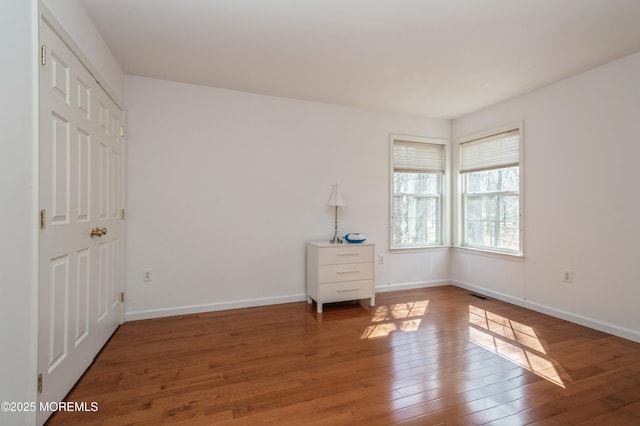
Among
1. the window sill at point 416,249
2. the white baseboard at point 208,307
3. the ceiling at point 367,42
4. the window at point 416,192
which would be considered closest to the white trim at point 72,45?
the ceiling at point 367,42

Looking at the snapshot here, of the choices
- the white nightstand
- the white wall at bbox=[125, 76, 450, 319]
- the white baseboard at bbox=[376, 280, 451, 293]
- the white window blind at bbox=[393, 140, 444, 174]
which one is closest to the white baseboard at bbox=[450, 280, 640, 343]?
the white baseboard at bbox=[376, 280, 451, 293]

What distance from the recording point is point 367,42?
2498mm

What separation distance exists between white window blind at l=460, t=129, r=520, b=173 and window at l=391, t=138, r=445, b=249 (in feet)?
1.13

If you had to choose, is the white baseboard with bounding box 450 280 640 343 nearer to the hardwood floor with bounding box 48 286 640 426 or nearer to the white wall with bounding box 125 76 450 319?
the hardwood floor with bounding box 48 286 640 426

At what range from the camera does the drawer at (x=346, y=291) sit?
3.44 m

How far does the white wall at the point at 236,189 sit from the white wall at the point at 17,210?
5.64 feet

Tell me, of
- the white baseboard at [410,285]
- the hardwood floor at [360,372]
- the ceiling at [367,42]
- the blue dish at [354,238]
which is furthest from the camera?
the white baseboard at [410,285]

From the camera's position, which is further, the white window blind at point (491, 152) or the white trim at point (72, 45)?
the white window blind at point (491, 152)

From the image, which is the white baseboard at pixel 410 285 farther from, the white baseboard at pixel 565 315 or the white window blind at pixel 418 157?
the white window blind at pixel 418 157

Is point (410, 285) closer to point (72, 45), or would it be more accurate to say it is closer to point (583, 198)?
point (583, 198)

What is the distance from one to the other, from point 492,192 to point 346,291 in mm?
2336

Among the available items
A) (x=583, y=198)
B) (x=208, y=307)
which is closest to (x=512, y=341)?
(x=583, y=198)

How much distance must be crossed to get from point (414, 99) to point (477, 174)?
1.45m

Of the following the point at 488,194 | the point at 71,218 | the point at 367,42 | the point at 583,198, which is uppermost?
the point at 367,42
